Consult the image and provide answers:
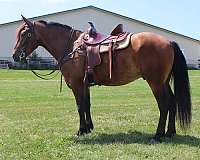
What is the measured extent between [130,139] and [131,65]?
146cm

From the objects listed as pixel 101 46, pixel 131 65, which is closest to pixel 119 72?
pixel 131 65

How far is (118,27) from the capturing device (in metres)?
9.57

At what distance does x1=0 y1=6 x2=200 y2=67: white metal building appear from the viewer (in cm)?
7506

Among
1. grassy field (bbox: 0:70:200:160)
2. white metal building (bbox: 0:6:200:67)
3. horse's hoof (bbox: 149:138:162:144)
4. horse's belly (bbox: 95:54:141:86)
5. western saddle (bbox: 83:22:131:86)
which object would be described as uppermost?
white metal building (bbox: 0:6:200:67)

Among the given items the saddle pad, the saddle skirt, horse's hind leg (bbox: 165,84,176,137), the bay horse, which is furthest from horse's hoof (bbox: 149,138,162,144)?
the saddle pad

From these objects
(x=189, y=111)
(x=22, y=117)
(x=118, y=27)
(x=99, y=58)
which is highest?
(x=118, y=27)

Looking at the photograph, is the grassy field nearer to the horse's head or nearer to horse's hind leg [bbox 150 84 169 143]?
horse's hind leg [bbox 150 84 169 143]

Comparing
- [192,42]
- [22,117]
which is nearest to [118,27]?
[22,117]

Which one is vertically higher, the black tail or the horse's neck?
the horse's neck

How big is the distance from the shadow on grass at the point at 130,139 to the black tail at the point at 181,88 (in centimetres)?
30

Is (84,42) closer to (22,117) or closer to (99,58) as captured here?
(99,58)

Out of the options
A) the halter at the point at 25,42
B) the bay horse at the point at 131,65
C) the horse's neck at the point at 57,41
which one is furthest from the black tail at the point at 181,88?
the halter at the point at 25,42

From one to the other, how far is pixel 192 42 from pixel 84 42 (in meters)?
74.6

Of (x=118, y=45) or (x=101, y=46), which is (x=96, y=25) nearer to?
(x=101, y=46)
